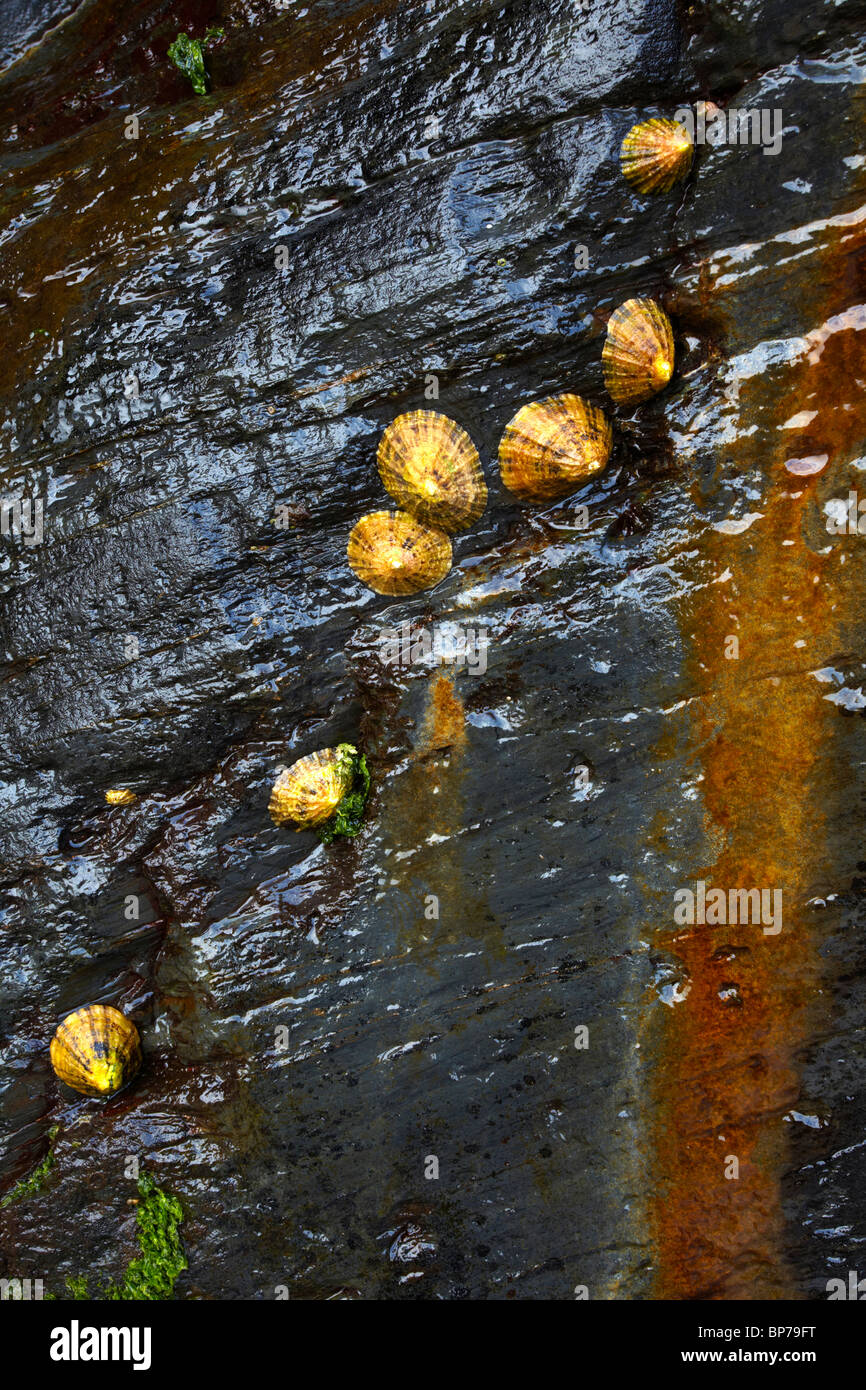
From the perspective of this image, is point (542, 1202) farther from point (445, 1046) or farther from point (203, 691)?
point (203, 691)

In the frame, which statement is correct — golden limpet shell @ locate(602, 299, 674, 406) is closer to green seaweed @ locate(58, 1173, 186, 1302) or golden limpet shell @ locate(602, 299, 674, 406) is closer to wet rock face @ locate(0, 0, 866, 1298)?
wet rock face @ locate(0, 0, 866, 1298)

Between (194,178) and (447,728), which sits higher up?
(194,178)

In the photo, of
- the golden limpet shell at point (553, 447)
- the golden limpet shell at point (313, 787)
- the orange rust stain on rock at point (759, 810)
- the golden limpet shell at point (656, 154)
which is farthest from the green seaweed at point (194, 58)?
the golden limpet shell at point (313, 787)

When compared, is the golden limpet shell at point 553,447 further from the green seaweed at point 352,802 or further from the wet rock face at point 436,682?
the green seaweed at point 352,802

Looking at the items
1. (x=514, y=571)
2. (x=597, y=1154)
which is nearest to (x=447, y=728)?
(x=514, y=571)

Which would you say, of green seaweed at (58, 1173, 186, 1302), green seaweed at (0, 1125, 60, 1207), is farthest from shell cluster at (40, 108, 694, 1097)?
green seaweed at (58, 1173, 186, 1302)

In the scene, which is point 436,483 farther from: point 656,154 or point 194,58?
point 194,58
